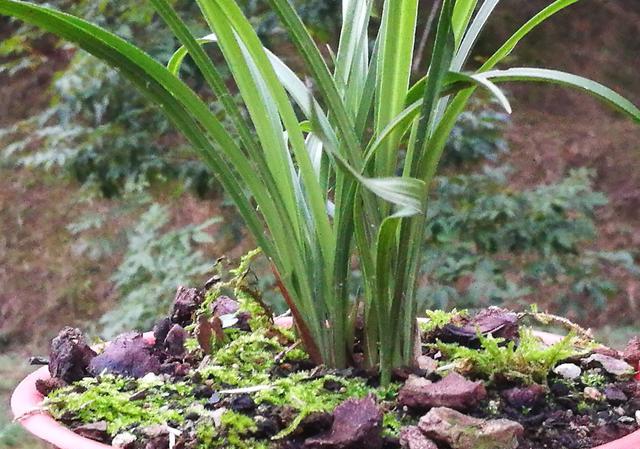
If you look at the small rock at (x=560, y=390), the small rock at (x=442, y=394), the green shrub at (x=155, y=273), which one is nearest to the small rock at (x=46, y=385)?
the small rock at (x=442, y=394)

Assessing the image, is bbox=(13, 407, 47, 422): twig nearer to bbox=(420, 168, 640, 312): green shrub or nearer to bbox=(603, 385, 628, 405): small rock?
bbox=(603, 385, 628, 405): small rock

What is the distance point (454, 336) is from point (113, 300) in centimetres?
253

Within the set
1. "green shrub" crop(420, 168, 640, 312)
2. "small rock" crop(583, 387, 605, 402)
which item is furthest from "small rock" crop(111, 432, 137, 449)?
"green shrub" crop(420, 168, 640, 312)

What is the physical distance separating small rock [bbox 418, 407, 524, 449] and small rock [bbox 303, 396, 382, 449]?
4 centimetres

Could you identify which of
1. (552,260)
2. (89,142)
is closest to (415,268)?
(552,260)

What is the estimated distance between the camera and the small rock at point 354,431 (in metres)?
0.59

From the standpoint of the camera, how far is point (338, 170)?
0.74 m

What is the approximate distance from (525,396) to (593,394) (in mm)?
77

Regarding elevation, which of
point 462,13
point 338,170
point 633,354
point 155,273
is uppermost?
point 462,13

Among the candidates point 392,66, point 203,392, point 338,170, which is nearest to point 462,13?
point 392,66

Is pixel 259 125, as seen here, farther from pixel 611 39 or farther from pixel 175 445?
pixel 611 39

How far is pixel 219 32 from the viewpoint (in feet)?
2.31

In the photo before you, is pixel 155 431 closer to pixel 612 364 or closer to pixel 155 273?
pixel 612 364

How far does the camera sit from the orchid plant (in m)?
0.67
